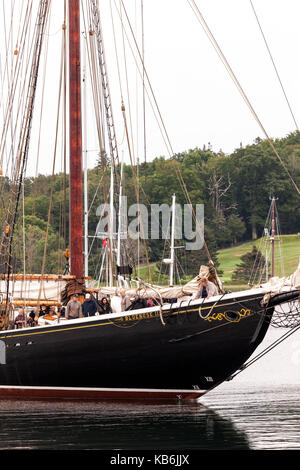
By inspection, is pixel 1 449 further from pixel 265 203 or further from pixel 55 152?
pixel 265 203

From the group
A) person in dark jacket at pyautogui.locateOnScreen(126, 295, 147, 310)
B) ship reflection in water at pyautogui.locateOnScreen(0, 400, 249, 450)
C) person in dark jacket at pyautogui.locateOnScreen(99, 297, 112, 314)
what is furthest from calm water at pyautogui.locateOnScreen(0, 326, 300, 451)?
person in dark jacket at pyautogui.locateOnScreen(99, 297, 112, 314)

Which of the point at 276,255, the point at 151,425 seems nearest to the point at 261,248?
the point at 276,255

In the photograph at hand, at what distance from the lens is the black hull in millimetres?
28688

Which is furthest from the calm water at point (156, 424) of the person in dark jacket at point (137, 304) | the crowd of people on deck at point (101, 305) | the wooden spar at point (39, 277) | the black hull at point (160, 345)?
the wooden spar at point (39, 277)

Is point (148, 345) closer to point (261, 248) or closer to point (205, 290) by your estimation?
point (205, 290)

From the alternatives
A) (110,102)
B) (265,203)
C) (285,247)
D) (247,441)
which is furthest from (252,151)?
(247,441)

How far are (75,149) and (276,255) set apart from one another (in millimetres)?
87869

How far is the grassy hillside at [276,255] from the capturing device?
117 m

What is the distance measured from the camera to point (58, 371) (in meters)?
30.5

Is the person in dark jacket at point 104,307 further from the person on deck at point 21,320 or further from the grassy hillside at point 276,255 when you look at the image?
the grassy hillside at point 276,255


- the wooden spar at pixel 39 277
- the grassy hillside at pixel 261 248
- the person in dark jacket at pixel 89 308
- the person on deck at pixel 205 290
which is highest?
the wooden spar at pixel 39 277

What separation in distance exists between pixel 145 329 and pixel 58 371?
3.35 metres

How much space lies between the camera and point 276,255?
393 feet

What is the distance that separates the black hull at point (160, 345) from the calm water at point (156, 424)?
0.88 m
